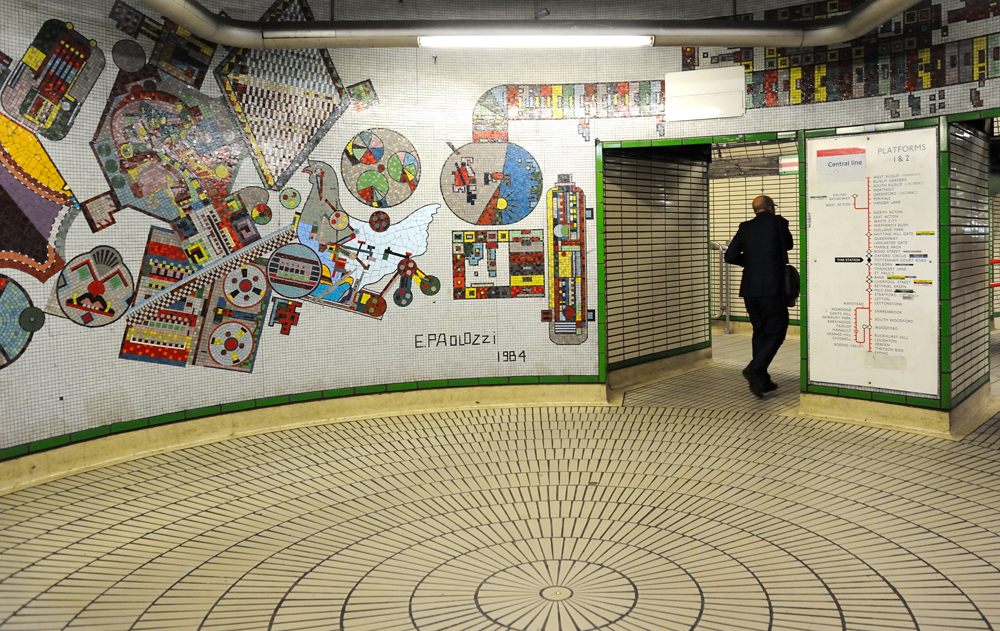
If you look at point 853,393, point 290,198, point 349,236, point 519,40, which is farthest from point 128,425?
point 853,393

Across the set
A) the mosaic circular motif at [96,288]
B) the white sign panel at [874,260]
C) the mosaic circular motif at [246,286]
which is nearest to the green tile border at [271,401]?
the mosaic circular motif at [246,286]

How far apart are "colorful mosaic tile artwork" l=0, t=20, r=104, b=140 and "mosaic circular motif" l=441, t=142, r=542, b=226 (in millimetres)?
2562

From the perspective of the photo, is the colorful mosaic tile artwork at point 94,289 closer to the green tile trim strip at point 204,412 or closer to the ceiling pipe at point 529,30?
the green tile trim strip at point 204,412

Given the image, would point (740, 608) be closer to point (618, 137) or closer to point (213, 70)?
point (618, 137)

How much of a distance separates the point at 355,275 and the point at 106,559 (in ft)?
9.51

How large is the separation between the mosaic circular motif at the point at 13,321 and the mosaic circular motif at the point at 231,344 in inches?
45.0

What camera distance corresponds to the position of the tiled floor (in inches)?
108

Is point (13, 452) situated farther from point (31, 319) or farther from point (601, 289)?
point (601, 289)

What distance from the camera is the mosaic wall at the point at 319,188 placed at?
14.6 feet

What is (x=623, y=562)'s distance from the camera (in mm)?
3158

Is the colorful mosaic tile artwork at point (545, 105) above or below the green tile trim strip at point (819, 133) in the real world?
above

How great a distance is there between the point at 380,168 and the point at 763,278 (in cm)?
330

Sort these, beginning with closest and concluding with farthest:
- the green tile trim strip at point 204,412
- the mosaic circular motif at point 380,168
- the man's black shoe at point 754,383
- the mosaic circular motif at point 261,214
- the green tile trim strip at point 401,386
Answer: the green tile trim strip at point 204,412, the mosaic circular motif at point 261,214, the mosaic circular motif at point 380,168, the green tile trim strip at point 401,386, the man's black shoe at point 754,383

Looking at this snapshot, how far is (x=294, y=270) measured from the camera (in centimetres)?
554
